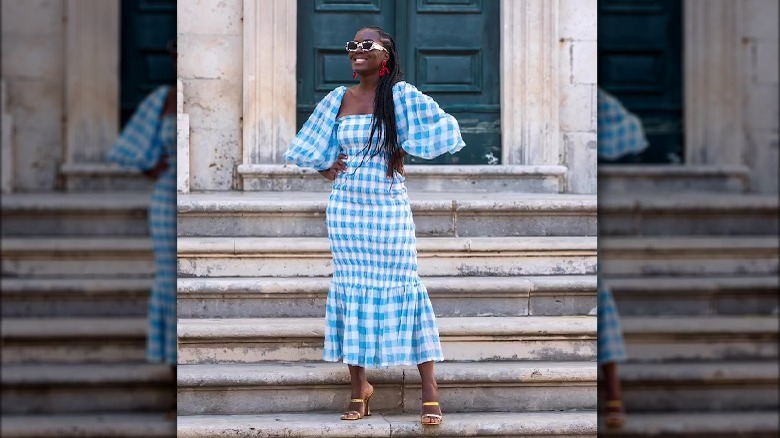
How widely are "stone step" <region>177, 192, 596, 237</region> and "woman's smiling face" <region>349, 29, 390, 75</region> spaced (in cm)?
160

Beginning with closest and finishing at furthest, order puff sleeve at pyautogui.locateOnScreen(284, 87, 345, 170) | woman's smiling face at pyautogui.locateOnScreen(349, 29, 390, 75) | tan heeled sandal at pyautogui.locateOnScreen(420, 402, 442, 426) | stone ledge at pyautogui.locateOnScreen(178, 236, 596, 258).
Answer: tan heeled sandal at pyautogui.locateOnScreen(420, 402, 442, 426), woman's smiling face at pyautogui.locateOnScreen(349, 29, 390, 75), puff sleeve at pyautogui.locateOnScreen(284, 87, 345, 170), stone ledge at pyautogui.locateOnScreen(178, 236, 596, 258)

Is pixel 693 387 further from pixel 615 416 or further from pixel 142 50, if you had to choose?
pixel 142 50

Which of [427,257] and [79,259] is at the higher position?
[79,259]

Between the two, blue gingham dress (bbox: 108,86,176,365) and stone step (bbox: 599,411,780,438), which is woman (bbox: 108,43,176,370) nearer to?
blue gingham dress (bbox: 108,86,176,365)

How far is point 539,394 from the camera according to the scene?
4.68 metres

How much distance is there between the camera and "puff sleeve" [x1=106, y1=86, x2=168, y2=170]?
2.57 feet

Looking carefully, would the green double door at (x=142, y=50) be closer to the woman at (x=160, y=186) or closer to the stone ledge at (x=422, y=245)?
the woman at (x=160, y=186)

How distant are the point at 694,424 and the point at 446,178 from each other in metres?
6.24

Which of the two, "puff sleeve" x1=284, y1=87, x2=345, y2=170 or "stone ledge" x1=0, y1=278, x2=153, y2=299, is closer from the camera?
"stone ledge" x1=0, y1=278, x2=153, y2=299

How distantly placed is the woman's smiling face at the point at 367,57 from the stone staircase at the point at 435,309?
1.21 metres

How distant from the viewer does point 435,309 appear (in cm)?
521

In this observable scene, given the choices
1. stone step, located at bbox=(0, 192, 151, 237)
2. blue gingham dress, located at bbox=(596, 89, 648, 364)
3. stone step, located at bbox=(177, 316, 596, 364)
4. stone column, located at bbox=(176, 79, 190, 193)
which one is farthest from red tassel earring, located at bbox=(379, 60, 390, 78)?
stone step, located at bbox=(0, 192, 151, 237)

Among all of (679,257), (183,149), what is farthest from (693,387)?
(183,149)

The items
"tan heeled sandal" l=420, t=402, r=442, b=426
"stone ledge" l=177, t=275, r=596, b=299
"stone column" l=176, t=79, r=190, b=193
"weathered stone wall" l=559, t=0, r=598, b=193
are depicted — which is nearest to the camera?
"tan heeled sandal" l=420, t=402, r=442, b=426
